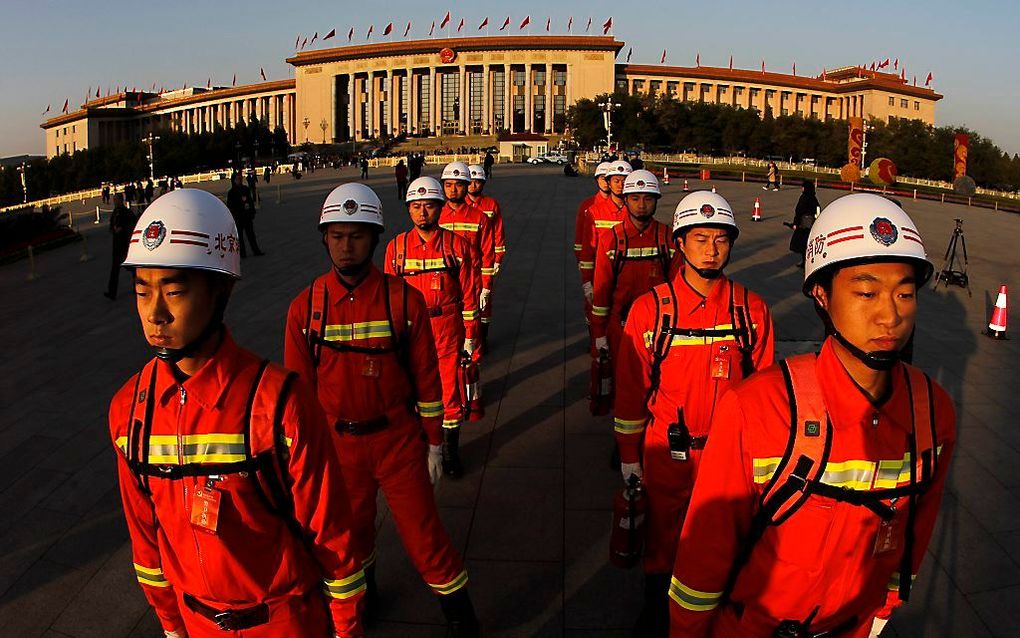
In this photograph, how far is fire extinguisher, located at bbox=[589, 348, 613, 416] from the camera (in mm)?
7100

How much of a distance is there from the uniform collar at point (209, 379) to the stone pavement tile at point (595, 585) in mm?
2754

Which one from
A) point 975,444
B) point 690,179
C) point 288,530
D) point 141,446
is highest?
point 690,179

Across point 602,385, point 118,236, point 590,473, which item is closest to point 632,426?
point 590,473

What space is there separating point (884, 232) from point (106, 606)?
4909 millimetres

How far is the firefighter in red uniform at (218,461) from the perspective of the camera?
251 cm

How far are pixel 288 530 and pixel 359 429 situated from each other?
4.59 feet

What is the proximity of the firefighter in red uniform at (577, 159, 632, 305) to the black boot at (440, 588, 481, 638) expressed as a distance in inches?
207

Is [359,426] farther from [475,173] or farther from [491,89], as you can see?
[491,89]

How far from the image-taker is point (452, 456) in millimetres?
6410

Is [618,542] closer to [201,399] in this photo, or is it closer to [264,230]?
[201,399]

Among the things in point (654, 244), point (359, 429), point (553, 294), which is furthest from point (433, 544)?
point (553, 294)

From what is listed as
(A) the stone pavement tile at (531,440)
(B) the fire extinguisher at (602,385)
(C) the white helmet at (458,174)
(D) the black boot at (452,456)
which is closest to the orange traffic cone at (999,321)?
(B) the fire extinguisher at (602,385)

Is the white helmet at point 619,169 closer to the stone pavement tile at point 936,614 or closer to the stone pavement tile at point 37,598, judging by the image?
the stone pavement tile at point 936,614

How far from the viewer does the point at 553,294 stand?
46.5 feet
